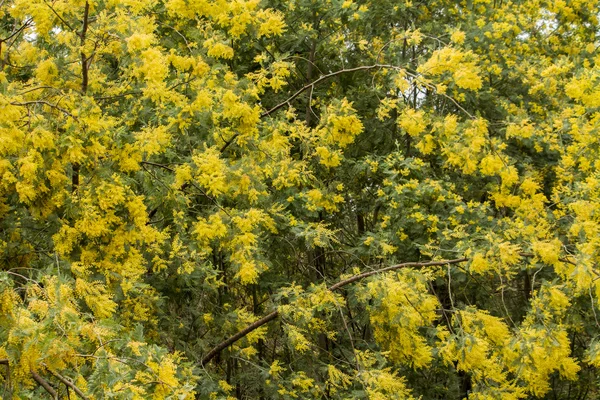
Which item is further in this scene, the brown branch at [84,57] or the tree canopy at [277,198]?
the brown branch at [84,57]

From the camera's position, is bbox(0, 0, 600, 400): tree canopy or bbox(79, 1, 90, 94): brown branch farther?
bbox(79, 1, 90, 94): brown branch

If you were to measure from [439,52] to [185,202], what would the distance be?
1.94 m

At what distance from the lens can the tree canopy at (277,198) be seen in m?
4.61

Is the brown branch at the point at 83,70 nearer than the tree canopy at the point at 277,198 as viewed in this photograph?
No

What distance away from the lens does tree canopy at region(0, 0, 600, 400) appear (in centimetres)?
461

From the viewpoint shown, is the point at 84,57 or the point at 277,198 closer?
the point at 84,57

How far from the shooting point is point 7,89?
4590mm

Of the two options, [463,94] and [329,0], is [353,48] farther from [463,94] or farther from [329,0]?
[463,94]

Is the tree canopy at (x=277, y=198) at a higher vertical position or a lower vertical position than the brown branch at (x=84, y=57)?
lower

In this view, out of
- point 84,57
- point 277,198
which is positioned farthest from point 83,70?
point 277,198

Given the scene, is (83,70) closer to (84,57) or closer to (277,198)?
(84,57)

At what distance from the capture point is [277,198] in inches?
298

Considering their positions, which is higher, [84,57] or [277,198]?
[84,57]

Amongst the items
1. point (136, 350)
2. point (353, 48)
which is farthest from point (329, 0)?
point (136, 350)
